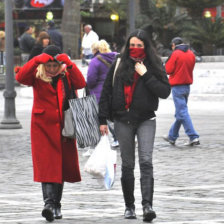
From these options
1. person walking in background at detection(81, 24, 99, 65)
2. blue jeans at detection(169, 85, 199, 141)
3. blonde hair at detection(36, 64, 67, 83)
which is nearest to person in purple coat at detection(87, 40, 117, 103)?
blue jeans at detection(169, 85, 199, 141)

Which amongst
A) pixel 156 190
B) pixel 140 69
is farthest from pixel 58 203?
pixel 156 190

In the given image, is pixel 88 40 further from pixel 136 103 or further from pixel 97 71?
pixel 136 103

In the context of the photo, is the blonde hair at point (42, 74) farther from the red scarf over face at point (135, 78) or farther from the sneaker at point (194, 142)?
the sneaker at point (194, 142)

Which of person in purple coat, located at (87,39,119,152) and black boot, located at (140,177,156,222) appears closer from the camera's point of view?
black boot, located at (140,177,156,222)

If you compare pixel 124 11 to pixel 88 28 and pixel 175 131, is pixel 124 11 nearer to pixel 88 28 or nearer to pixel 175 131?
pixel 88 28

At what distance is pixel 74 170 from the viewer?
8008 mm

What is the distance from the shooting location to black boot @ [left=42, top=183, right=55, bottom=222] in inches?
298

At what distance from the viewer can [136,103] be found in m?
7.70

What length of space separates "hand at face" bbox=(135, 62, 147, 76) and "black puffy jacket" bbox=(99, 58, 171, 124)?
0.03 m

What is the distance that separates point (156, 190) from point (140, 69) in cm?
231

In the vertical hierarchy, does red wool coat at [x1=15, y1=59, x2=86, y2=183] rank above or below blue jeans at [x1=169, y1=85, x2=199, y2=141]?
above

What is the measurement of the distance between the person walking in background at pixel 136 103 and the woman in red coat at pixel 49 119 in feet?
1.32

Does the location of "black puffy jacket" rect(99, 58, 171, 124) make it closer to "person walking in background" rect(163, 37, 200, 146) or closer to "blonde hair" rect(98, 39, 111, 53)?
"blonde hair" rect(98, 39, 111, 53)

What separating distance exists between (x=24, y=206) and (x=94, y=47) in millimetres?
5111
